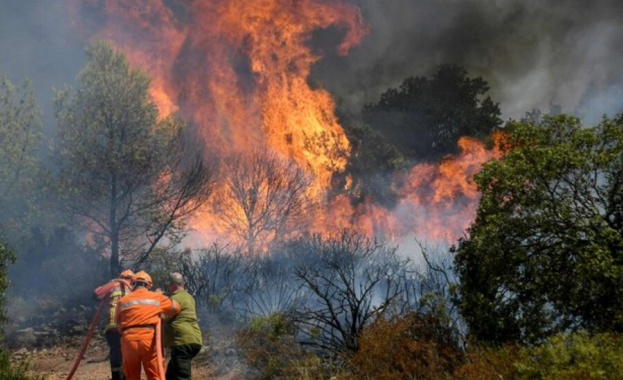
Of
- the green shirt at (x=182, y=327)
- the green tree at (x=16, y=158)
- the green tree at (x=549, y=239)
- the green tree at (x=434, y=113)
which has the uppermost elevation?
the green tree at (x=434, y=113)

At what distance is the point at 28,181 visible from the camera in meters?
18.1

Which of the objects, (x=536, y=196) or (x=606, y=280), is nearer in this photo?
(x=606, y=280)

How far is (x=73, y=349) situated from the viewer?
15.2m

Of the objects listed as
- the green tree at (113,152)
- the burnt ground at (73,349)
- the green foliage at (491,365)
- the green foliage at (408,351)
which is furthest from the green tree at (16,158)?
the green foliage at (491,365)

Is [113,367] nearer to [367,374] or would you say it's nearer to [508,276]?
[367,374]

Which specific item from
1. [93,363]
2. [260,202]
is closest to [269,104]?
[260,202]

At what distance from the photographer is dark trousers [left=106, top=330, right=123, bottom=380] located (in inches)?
330

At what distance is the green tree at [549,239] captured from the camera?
22.8ft

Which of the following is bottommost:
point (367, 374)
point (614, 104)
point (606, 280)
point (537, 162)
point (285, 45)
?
point (367, 374)

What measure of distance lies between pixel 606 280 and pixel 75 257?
70.9 feet

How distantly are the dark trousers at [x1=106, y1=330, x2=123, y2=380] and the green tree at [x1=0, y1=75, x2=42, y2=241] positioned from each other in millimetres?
12261

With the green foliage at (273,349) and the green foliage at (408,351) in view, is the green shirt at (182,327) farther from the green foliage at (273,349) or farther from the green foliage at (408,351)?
the green foliage at (273,349)

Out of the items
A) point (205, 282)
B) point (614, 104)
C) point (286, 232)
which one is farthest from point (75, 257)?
point (614, 104)

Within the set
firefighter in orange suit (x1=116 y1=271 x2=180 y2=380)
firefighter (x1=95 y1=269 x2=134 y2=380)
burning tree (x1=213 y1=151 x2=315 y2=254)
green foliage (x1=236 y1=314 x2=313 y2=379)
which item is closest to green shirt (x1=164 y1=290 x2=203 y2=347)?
firefighter in orange suit (x1=116 y1=271 x2=180 y2=380)
